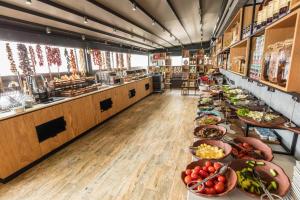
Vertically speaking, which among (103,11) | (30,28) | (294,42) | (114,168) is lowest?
(114,168)

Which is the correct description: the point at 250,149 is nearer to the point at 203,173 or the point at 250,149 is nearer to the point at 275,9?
the point at 203,173

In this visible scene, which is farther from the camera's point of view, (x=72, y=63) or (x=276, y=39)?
(x=72, y=63)

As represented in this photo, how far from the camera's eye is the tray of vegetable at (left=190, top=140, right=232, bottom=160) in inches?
49.1

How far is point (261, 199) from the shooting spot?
0.84 m

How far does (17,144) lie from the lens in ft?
8.13

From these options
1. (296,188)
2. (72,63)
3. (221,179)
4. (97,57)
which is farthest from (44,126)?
(97,57)

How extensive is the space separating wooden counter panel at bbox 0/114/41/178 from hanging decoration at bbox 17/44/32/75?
5.41 ft

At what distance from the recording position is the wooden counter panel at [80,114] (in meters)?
3.41

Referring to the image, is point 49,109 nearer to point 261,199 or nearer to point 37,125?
point 37,125

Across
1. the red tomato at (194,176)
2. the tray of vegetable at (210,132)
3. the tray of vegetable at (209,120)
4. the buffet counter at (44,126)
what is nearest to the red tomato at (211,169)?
the red tomato at (194,176)

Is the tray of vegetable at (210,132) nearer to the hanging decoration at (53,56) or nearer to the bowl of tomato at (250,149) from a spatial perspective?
the bowl of tomato at (250,149)

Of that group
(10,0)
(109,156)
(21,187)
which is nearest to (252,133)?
(109,156)

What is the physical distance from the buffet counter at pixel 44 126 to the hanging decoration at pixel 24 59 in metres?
1.30

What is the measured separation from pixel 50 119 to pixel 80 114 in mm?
777
